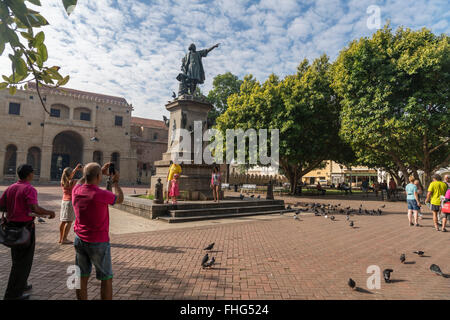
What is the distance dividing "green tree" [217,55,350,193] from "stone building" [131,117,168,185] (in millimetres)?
28636

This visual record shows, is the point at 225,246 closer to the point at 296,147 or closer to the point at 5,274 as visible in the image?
the point at 5,274

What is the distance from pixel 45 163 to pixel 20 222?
41287 mm

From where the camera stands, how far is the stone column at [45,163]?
36812 mm

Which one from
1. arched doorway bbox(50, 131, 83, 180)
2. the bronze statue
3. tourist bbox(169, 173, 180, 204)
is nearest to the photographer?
tourist bbox(169, 173, 180, 204)

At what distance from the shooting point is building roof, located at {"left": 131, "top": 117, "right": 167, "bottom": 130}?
50969 millimetres

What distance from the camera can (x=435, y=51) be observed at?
15539mm

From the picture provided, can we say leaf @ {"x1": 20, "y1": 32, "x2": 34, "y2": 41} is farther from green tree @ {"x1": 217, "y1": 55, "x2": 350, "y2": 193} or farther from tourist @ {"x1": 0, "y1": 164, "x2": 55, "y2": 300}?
green tree @ {"x1": 217, "y1": 55, "x2": 350, "y2": 193}

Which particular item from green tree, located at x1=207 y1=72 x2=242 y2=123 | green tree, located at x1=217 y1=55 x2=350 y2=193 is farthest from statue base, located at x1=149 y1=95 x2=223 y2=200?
green tree, located at x1=207 y1=72 x2=242 y2=123

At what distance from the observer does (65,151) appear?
138ft

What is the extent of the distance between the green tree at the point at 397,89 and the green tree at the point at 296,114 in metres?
2.27

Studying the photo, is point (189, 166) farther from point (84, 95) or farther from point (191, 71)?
point (84, 95)

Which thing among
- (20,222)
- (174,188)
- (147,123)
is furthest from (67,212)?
(147,123)
